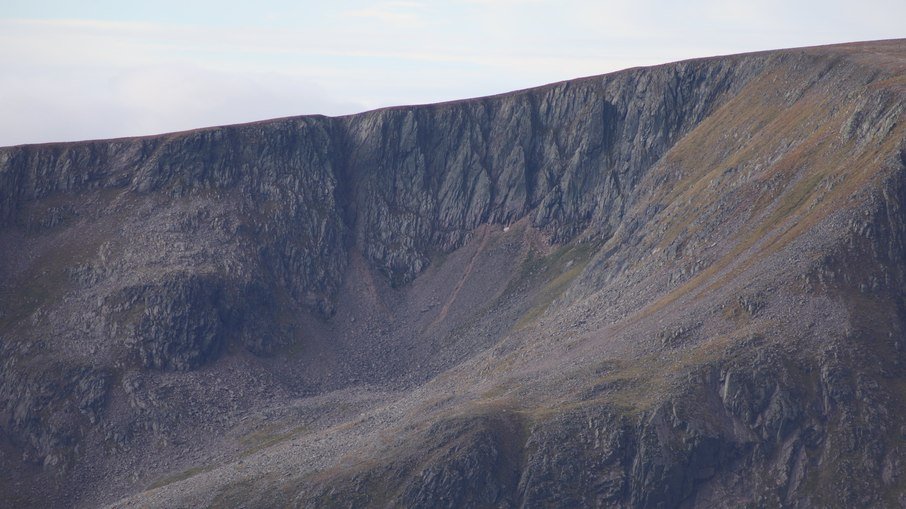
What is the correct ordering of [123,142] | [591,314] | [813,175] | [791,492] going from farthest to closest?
[123,142] → [591,314] → [813,175] → [791,492]

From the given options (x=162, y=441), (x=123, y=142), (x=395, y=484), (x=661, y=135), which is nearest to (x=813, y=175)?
(x=661, y=135)

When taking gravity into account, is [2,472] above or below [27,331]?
below

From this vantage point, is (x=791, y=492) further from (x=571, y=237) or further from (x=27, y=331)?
(x=27, y=331)

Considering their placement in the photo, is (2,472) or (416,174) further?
(416,174)

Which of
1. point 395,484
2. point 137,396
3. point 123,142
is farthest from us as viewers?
point 123,142

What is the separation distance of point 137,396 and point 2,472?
58.2 feet

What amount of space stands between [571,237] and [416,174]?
30156 millimetres

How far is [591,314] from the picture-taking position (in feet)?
409

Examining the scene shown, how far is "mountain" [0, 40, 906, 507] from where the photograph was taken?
98.7 metres

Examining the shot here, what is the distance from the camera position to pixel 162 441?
129 m

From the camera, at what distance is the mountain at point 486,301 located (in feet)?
324

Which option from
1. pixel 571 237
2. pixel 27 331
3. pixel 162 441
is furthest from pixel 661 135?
pixel 27 331

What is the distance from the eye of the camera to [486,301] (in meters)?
151

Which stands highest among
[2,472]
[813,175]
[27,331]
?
[813,175]
